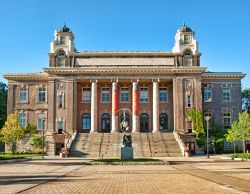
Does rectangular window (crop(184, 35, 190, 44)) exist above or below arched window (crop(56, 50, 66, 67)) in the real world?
above

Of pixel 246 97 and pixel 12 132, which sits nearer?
pixel 12 132

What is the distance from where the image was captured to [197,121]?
55.4 metres

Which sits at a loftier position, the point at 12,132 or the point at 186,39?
the point at 186,39

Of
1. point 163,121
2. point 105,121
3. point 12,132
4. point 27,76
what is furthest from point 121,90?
point 12,132

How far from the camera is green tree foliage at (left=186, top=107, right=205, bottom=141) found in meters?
54.9

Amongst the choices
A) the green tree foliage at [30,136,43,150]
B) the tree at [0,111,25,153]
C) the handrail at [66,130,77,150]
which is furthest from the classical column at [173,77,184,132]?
the tree at [0,111,25,153]

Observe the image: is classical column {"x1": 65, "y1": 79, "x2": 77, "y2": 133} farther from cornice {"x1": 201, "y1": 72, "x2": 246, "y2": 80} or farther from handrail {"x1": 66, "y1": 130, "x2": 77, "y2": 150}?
cornice {"x1": 201, "y1": 72, "x2": 246, "y2": 80}

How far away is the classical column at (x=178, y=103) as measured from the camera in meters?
56.5

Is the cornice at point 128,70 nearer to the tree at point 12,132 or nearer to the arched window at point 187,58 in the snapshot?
the arched window at point 187,58

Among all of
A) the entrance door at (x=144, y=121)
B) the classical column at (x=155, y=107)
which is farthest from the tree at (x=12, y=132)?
the classical column at (x=155, y=107)

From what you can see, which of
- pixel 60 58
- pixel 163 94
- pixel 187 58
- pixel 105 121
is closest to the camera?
pixel 187 58

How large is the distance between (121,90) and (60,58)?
10342 mm

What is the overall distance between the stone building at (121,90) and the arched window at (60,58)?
147 millimetres

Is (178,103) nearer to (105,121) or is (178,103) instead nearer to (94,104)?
(105,121)
